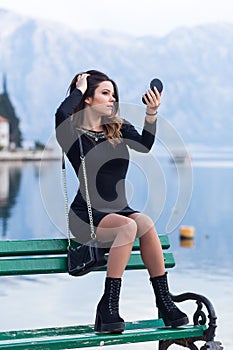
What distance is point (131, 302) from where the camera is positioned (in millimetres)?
8102

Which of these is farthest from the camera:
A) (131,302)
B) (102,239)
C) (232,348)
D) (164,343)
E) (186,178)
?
(131,302)

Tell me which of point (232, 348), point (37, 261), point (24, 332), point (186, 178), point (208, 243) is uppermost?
point (186, 178)

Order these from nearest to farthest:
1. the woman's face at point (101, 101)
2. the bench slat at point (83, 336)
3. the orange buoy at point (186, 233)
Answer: the bench slat at point (83, 336)
the woman's face at point (101, 101)
the orange buoy at point (186, 233)

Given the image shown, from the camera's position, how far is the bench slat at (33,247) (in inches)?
161

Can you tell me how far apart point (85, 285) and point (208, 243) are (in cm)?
827

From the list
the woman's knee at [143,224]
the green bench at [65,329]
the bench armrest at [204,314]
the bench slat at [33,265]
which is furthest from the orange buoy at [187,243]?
the woman's knee at [143,224]

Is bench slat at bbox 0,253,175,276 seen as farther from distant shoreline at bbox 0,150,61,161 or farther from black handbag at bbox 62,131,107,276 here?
distant shoreline at bbox 0,150,61,161

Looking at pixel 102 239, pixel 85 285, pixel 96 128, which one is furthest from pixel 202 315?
pixel 85 285

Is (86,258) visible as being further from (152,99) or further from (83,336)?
(152,99)

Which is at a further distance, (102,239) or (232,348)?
(232,348)

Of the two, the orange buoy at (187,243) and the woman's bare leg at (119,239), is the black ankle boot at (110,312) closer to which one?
the woman's bare leg at (119,239)

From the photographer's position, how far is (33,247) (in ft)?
13.6

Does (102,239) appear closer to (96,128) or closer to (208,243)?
(96,128)

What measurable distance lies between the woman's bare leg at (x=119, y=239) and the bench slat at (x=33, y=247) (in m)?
0.29
